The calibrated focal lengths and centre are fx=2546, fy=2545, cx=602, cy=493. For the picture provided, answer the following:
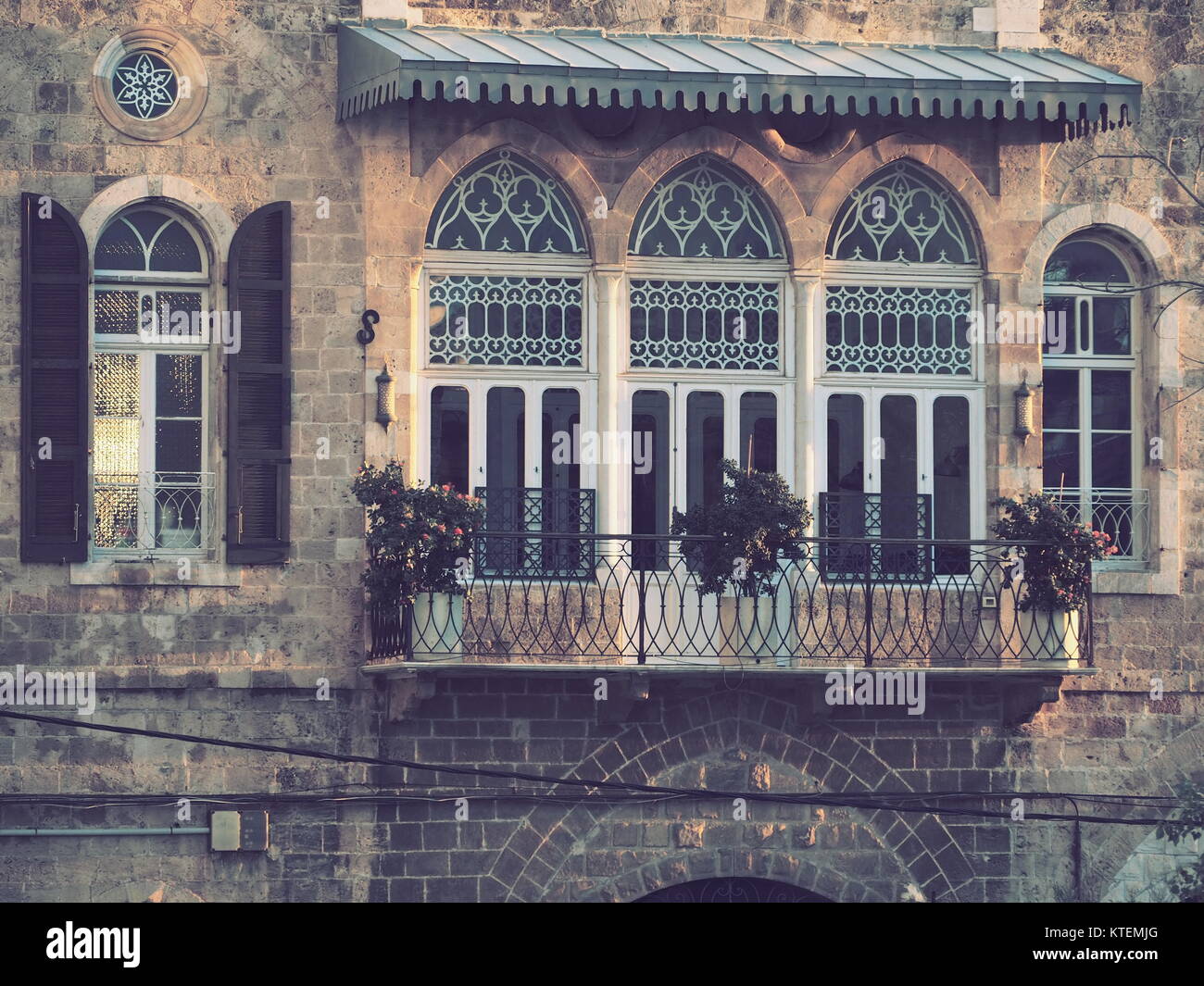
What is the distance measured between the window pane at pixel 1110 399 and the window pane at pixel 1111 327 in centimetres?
17

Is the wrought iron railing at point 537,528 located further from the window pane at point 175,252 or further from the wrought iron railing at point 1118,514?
the wrought iron railing at point 1118,514

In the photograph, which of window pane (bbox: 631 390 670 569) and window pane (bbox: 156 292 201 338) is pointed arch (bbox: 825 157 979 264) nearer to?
window pane (bbox: 631 390 670 569)

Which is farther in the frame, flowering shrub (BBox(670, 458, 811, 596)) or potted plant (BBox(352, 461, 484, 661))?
flowering shrub (BBox(670, 458, 811, 596))

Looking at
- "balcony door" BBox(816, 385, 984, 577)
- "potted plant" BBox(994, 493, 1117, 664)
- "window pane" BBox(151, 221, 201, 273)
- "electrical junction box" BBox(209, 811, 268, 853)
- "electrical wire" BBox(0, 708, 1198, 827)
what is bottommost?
"electrical junction box" BBox(209, 811, 268, 853)

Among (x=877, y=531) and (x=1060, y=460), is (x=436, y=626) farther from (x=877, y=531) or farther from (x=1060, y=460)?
(x=1060, y=460)

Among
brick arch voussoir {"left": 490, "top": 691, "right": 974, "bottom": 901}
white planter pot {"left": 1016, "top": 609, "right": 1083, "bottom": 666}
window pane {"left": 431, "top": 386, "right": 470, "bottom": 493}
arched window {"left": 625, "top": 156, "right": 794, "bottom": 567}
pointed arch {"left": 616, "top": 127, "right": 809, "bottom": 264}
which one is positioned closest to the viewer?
brick arch voussoir {"left": 490, "top": 691, "right": 974, "bottom": 901}

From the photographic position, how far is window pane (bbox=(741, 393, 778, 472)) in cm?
1861

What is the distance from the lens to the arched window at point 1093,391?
19141 millimetres

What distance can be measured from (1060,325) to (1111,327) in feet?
1.32

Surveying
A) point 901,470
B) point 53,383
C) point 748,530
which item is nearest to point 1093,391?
point 901,470

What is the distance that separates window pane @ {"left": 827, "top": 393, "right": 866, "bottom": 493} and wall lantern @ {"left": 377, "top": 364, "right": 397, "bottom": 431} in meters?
3.23

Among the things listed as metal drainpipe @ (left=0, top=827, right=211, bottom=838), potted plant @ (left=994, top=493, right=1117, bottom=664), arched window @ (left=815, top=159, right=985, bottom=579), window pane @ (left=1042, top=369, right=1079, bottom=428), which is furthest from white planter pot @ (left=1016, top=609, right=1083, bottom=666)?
metal drainpipe @ (left=0, top=827, right=211, bottom=838)

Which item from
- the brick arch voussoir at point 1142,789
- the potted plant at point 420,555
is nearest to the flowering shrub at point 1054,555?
the brick arch voussoir at point 1142,789

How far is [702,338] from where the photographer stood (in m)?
18.6
